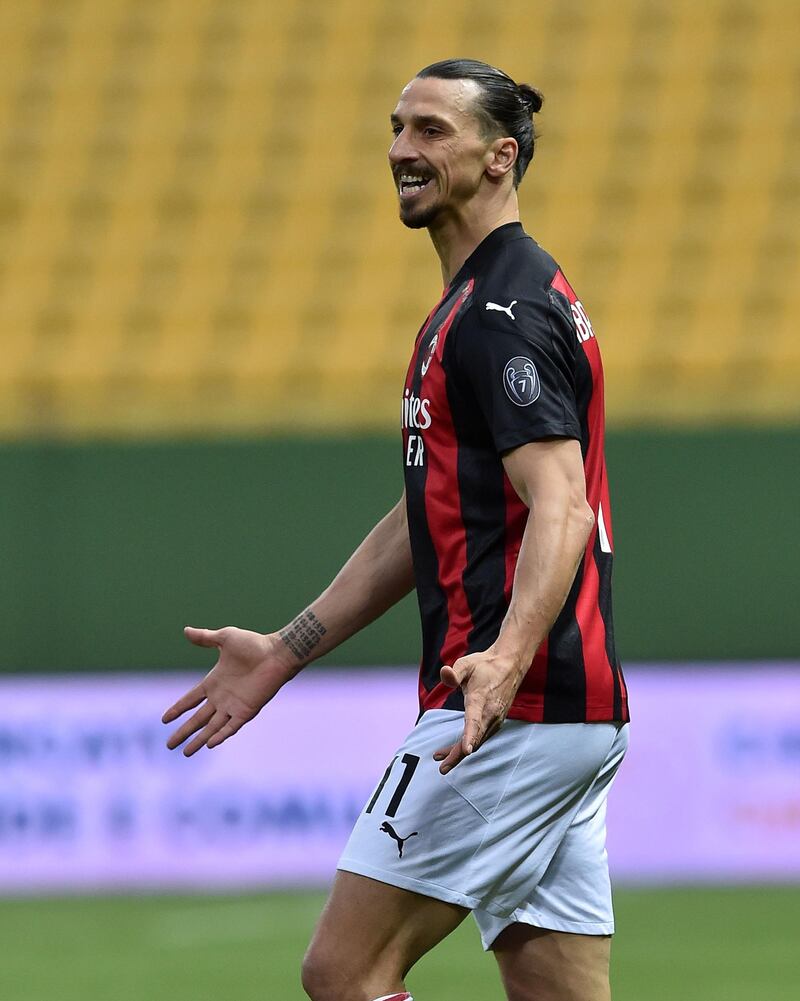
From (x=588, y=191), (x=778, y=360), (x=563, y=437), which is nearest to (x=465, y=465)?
(x=563, y=437)

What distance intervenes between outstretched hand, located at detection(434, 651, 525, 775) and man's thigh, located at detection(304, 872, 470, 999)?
35cm

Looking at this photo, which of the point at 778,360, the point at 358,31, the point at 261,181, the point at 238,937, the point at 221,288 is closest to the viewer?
the point at 238,937

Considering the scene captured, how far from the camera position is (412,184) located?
336 cm

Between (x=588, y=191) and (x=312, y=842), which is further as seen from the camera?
(x=588, y=191)

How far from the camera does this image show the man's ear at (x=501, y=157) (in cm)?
337

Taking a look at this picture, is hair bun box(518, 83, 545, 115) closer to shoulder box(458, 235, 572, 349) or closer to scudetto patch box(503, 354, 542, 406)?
shoulder box(458, 235, 572, 349)

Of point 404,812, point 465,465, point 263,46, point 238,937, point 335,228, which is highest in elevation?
point 263,46

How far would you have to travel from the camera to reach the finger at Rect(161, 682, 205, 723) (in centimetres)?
357

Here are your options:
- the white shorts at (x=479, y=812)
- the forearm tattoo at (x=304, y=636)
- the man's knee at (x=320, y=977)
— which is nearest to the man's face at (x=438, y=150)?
the forearm tattoo at (x=304, y=636)

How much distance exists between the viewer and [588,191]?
1056 centimetres

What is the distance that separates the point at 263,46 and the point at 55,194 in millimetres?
1727

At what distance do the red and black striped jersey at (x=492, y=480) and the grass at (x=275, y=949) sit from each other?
2710 mm

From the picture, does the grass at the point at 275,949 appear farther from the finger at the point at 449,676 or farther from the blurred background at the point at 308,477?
the finger at the point at 449,676

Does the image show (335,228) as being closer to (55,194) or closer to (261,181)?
(261,181)
